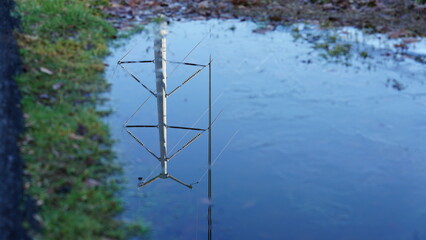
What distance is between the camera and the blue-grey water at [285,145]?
13.9ft

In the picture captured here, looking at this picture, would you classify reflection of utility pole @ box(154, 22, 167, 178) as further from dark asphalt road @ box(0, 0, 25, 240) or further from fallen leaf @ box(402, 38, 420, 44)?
fallen leaf @ box(402, 38, 420, 44)


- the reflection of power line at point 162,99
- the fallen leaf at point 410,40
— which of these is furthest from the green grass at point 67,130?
the fallen leaf at point 410,40

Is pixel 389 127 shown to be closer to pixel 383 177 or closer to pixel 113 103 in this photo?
pixel 383 177

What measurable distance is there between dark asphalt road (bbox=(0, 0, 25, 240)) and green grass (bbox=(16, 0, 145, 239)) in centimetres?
8

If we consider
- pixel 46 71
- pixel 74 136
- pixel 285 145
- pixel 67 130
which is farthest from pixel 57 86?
pixel 285 145

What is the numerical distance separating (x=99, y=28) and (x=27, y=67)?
2100 millimetres

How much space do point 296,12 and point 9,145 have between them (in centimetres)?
612

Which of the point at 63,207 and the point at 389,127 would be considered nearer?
the point at 63,207

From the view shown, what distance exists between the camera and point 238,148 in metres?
5.26

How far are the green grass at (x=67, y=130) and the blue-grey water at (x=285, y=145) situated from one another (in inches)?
8.3

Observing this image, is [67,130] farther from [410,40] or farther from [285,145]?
[410,40]

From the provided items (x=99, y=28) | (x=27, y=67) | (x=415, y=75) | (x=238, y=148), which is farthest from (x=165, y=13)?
(x=238, y=148)

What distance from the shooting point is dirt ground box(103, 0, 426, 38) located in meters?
9.00

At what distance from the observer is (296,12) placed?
9750 mm
